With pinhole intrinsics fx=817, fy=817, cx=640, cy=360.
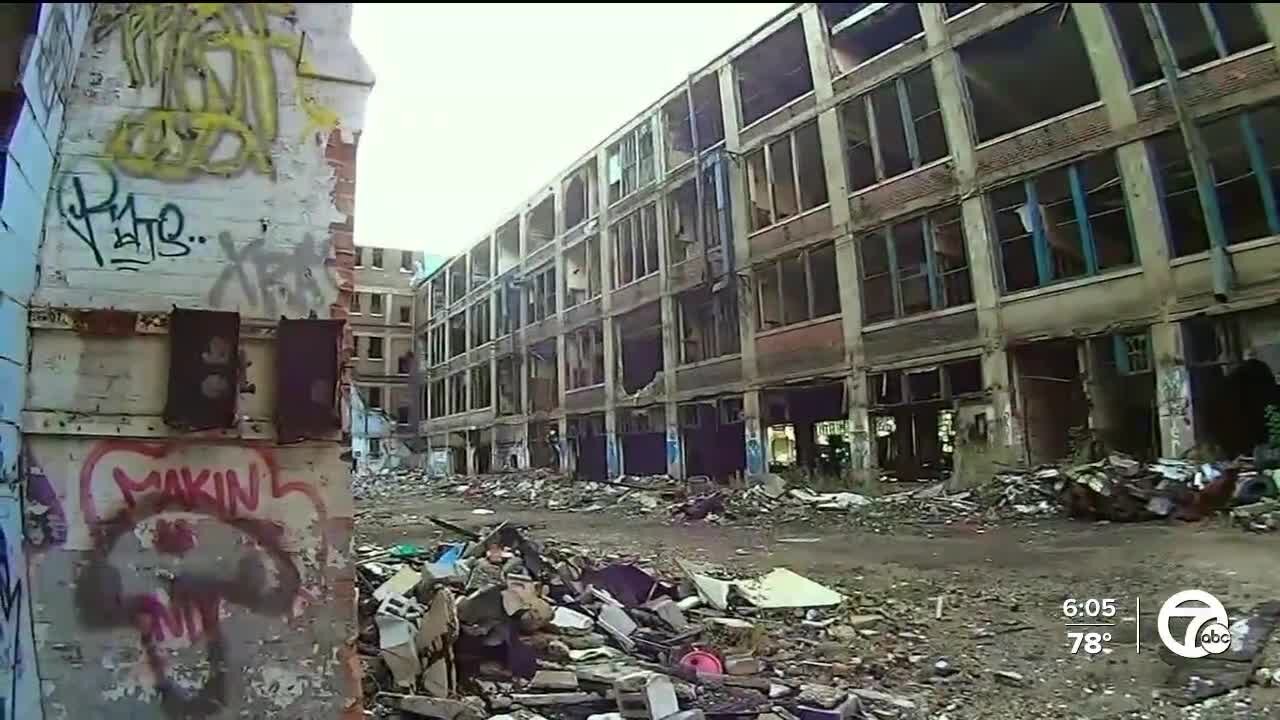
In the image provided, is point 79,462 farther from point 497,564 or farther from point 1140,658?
point 1140,658

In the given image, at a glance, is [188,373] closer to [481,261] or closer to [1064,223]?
[481,261]

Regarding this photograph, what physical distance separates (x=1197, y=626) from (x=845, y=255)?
435 centimetres

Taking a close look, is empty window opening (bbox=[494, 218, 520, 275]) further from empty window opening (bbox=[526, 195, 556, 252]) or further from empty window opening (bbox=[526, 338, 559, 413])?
empty window opening (bbox=[526, 338, 559, 413])

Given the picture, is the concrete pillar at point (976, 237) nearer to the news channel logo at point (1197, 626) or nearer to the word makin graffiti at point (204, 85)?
the news channel logo at point (1197, 626)

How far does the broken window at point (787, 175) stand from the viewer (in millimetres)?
6293

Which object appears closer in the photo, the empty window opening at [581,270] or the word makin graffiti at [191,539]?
the word makin graffiti at [191,539]

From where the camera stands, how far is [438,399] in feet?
19.9

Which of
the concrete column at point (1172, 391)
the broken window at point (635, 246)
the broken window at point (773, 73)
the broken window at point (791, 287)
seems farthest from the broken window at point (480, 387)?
the concrete column at point (1172, 391)

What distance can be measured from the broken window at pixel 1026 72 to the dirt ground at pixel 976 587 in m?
2.63

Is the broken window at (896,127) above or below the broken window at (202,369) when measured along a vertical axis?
above

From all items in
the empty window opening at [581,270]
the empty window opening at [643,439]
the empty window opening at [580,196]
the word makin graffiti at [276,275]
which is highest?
the empty window opening at [580,196]

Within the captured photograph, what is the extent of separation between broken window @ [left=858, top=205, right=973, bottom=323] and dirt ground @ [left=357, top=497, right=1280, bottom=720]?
2200 millimetres

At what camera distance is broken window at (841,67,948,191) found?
18.8 feet

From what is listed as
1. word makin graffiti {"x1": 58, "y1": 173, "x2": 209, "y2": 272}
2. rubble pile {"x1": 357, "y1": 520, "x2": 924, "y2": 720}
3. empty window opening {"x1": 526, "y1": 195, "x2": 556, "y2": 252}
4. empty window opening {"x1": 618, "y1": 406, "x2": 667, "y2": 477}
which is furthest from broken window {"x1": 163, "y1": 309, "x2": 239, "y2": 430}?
empty window opening {"x1": 618, "y1": 406, "x2": 667, "y2": 477}
